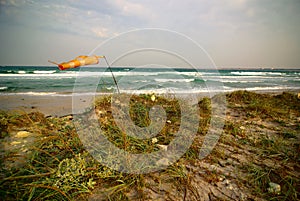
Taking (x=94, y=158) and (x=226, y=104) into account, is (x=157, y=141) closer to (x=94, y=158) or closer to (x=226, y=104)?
(x=94, y=158)

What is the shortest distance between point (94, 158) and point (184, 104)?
7.85ft

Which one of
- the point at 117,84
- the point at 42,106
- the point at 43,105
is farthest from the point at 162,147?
the point at 43,105

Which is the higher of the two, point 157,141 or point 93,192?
point 157,141

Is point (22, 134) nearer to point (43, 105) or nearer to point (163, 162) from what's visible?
point (163, 162)

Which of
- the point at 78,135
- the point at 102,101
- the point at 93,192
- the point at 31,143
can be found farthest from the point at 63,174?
the point at 102,101

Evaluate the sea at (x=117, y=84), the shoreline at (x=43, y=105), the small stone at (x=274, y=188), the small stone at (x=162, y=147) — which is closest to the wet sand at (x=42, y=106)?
the shoreline at (x=43, y=105)

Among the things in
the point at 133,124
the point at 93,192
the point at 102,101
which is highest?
the point at 102,101

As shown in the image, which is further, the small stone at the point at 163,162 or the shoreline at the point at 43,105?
the shoreline at the point at 43,105

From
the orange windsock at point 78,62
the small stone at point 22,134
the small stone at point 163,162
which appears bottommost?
the small stone at point 163,162

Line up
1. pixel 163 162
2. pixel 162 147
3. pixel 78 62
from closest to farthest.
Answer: pixel 78 62 < pixel 163 162 < pixel 162 147

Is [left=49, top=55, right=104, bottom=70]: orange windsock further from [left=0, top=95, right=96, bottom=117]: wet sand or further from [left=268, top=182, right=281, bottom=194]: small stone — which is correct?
[left=0, top=95, right=96, bottom=117]: wet sand

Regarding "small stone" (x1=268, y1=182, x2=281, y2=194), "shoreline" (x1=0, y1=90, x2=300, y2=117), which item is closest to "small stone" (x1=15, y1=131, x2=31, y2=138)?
"shoreline" (x1=0, y1=90, x2=300, y2=117)

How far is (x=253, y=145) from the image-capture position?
2578 millimetres

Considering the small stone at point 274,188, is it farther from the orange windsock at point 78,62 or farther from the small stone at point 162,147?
the orange windsock at point 78,62
